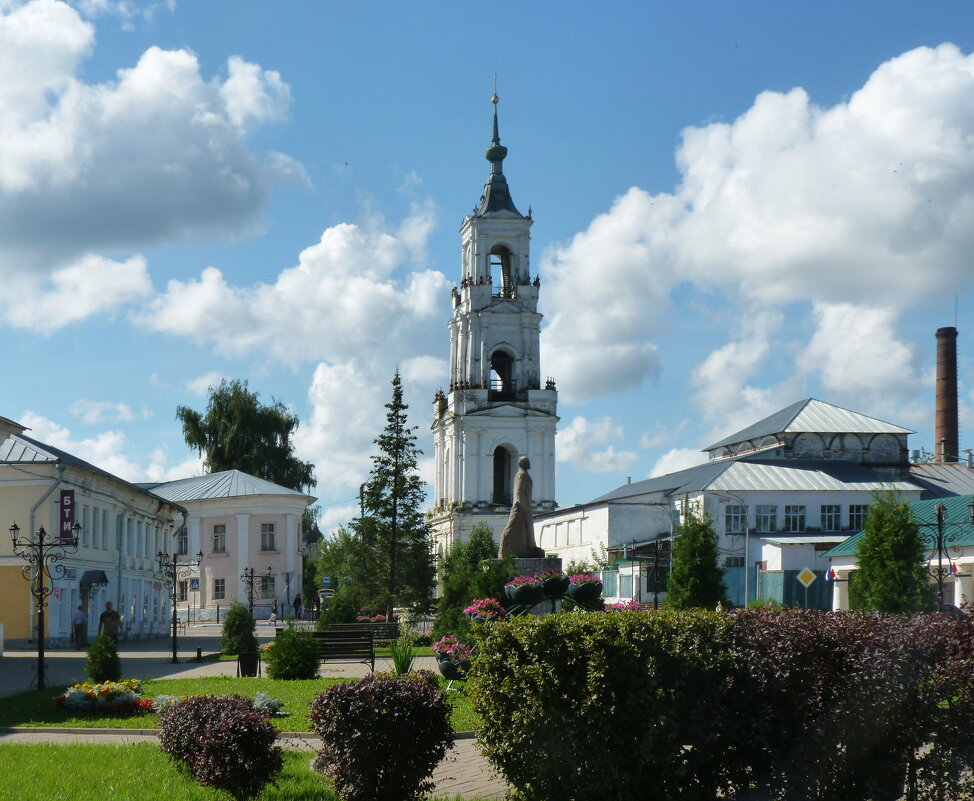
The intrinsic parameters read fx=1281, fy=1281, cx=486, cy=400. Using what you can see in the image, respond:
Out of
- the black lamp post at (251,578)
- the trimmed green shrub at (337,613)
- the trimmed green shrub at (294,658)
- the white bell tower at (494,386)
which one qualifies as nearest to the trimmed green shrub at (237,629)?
the trimmed green shrub at (337,613)

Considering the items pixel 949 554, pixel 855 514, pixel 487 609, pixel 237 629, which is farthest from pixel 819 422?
pixel 487 609

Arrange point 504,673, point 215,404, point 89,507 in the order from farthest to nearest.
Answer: point 215,404 < point 89,507 < point 504,673

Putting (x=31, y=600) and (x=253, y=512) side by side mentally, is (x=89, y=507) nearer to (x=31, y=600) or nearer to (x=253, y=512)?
(x=31, y=600)

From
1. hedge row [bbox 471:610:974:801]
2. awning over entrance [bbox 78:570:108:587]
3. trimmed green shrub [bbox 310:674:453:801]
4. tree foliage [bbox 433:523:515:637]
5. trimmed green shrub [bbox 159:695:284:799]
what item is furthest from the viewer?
awning over entrance [bbox 78:570:108:587]

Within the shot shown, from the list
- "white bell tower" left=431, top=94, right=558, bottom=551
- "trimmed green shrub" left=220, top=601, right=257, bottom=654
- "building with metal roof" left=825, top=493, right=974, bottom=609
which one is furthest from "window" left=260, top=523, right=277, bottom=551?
"trimmed green shrub" left=220, top=601, right=257, bottom=654

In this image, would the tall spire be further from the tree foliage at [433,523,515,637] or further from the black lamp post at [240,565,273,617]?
the tree foliage at [433,523,515,637]

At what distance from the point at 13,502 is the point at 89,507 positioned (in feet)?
14.8

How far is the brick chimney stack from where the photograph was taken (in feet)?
245

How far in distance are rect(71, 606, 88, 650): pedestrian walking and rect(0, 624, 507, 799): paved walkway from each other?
1030 mm

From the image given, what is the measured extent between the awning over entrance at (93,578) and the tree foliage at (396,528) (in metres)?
14.3

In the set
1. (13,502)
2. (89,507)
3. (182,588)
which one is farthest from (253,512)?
(13,502)

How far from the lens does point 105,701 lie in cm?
1688

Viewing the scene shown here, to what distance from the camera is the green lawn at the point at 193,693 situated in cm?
1562

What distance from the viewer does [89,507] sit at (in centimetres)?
4381
